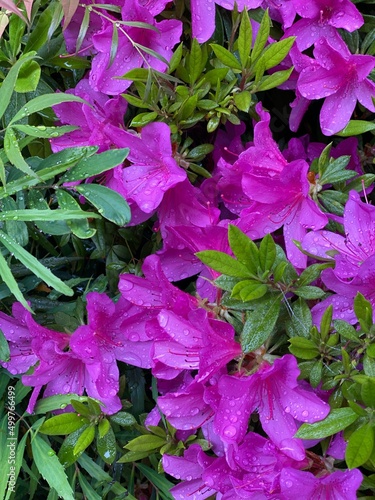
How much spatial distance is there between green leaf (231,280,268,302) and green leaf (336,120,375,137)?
0.32 m

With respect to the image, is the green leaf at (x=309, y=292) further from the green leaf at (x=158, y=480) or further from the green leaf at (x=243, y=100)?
the green leaf at (x=158, y=480)

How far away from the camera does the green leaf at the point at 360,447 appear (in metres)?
0.89

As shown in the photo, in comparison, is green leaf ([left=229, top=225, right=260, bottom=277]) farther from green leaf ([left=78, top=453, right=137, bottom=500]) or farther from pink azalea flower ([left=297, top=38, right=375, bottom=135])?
green leaf ([left=78, top=453, right=137, bottom=500])

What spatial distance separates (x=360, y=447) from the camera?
90 cm

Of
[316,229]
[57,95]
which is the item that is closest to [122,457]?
[316,229]

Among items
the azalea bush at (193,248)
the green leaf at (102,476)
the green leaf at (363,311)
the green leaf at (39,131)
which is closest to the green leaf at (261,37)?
the azalea bush at (193,248)

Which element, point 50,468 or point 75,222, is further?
point 50,468

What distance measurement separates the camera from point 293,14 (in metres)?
1.11

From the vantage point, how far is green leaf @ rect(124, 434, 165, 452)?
1.15 m

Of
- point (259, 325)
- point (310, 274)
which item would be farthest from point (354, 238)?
point (259, 325)

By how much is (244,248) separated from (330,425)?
0.91ft

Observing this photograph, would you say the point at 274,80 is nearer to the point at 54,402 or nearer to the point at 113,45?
the point at 113,45

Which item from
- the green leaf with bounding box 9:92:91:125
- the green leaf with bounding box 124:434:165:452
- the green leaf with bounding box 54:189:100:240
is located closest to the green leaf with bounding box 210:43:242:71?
the green leaf with bounding box 9:92:91:125

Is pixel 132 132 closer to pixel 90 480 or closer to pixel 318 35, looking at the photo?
pixel 318 35
